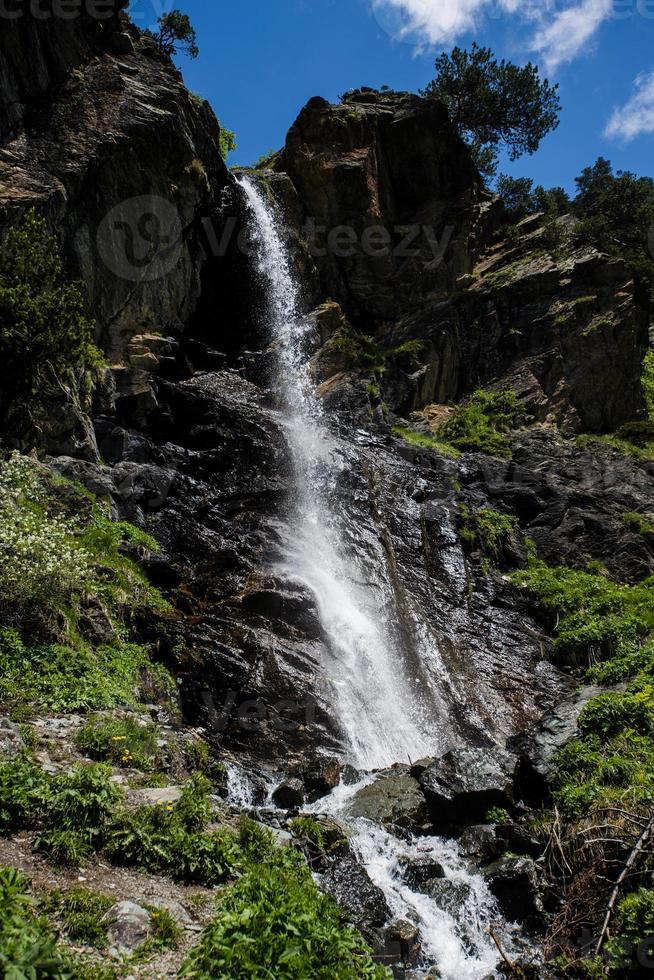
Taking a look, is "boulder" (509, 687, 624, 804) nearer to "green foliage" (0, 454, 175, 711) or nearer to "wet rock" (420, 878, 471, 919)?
"wet rock" (420, 878, 471, 919)

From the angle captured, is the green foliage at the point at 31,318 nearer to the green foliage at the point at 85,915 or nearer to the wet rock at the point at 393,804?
the wet rock at the point at 393,804

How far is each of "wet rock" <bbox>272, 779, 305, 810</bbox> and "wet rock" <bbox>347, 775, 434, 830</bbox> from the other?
0.85 metres

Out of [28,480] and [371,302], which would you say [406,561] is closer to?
[28,480]

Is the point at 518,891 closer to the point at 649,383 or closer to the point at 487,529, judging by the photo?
the point at 487,529

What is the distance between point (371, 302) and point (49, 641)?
2589 centimetres

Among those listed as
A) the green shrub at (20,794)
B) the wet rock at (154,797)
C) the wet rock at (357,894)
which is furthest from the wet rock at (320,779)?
the green shrub at (20,794)

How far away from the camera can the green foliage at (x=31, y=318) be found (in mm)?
13570

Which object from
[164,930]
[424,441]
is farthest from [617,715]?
[424,441]

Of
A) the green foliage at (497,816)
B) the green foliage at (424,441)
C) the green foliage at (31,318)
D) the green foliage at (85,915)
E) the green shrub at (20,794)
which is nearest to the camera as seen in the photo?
the green foliage at (85,915)

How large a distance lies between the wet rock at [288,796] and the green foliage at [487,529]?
11647 mm

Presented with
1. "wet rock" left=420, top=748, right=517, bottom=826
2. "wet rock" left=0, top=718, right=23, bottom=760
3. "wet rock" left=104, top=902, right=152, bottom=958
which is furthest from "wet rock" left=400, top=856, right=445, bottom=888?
"wet rock" left=0, top=718, right=23, bottom=760

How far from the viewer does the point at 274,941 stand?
4887 millimetres

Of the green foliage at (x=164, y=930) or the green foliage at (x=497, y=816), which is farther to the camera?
the green foliage at (x=497, y=816)

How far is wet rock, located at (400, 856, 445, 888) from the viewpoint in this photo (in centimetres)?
869
